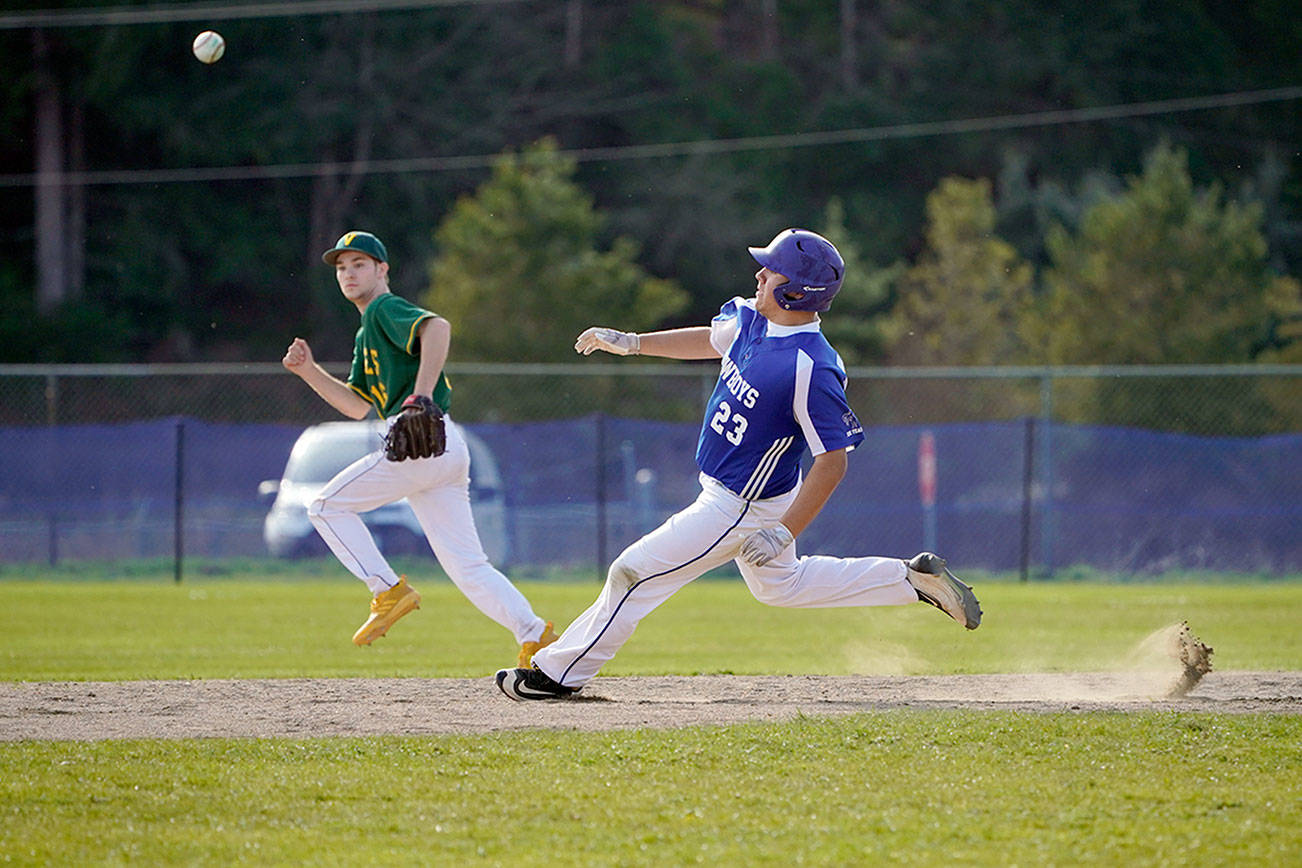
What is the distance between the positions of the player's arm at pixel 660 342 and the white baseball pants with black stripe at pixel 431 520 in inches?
32.6

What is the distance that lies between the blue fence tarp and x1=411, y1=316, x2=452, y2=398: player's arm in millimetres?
9564

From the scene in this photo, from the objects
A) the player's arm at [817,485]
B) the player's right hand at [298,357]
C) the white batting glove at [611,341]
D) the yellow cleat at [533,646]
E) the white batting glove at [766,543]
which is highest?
the white batting glove at [611,341]

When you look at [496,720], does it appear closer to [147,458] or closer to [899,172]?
[147,458]

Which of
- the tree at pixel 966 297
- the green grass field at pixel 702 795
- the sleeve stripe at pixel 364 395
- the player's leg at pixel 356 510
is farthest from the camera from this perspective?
the tree at pixel 966 297

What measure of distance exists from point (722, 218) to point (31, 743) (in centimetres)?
3535

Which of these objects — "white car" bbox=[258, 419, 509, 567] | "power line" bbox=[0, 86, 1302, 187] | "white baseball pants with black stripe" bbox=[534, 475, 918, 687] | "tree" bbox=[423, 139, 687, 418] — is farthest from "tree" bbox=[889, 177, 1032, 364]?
"white baseball pants with black stripe" bbox=[534, 475, 918, 687]

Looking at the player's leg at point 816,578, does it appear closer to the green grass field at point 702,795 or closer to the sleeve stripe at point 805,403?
the sleeve stripe at point 805,403

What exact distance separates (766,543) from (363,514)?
1207 cm

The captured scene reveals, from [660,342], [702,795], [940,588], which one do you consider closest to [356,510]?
[660,342]

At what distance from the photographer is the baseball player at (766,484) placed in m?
6.26

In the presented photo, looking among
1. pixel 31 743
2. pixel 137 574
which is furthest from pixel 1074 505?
pixel 31 743

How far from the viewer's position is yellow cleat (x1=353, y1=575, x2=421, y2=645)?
731 cm

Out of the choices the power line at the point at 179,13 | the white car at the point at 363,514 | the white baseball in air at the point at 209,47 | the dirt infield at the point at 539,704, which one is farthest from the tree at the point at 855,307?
the dirt infield at the point at 539,704

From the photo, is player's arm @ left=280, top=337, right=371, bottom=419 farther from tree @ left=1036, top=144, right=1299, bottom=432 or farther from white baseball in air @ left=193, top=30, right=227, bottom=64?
tree @ left=1036, top=144, right=1299, bottom=432
